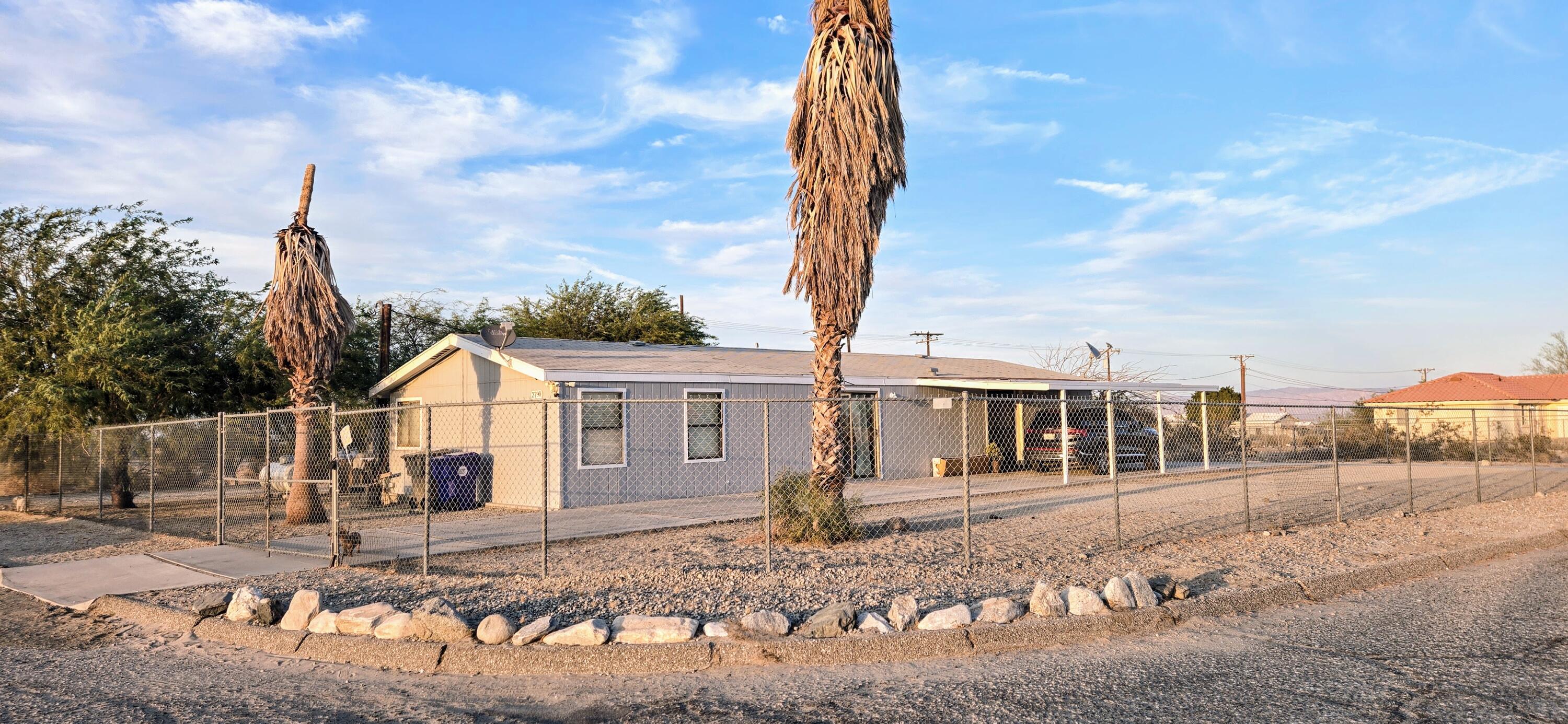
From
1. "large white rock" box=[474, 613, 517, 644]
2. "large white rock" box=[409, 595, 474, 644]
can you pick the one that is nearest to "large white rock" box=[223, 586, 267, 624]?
"large white rock" box=[409, 595, 474, 644]

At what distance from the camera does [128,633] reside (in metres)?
7.45

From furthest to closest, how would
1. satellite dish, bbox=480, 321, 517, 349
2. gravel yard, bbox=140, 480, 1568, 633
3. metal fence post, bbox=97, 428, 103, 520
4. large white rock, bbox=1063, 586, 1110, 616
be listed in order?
satellite dish, bbox=480, 321, 517, 349 < metal fence post, bbox=97, 428, 103, 520 < gravel yard, bbox=140, 480, 1568, 633 < large white rock, bbox=1063, 586, 1110, 616

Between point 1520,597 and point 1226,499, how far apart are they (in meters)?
7.35

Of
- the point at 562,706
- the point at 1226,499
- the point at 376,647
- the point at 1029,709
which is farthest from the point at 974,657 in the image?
the point at 1226,499

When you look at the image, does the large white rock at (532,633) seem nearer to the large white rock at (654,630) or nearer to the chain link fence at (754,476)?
the large white rock at (654,630)

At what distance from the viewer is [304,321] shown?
1413cm

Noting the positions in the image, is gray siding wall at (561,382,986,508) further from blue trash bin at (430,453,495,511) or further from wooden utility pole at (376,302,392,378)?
wooden utility pole at (376,302,392,378)

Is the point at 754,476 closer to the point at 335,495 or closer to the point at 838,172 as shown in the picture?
the point at 838,172

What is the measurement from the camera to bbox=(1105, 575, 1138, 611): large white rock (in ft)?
23.3

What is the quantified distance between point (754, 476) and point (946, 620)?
38.6 feet

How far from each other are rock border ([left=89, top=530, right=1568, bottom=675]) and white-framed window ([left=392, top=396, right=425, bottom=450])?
38.2ft

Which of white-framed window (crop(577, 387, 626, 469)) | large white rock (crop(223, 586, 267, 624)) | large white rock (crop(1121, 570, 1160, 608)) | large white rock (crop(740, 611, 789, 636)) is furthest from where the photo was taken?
white-framed window (crop(577, 387, 626, 469))

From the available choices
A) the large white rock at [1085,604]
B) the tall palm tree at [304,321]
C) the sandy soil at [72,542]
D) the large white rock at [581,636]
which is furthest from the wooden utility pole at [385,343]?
the large white rock at [1085,604]

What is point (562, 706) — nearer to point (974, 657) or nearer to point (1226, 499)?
point (974, 657)
